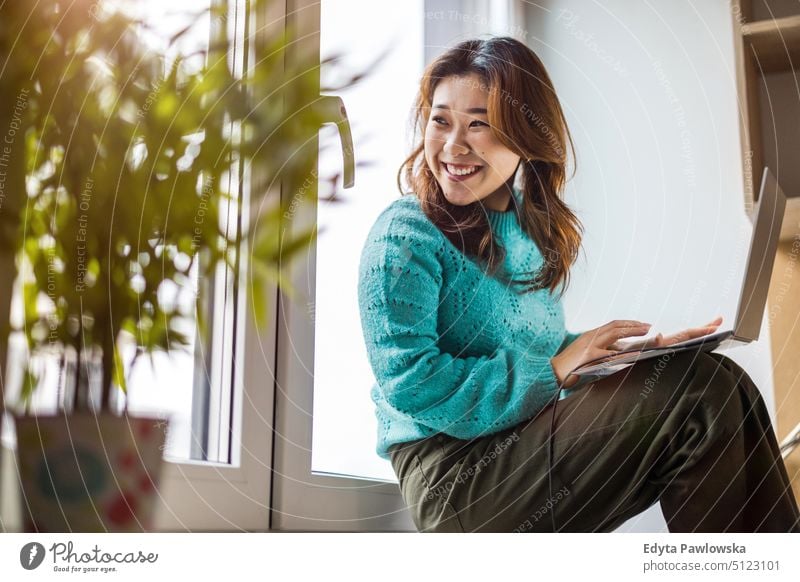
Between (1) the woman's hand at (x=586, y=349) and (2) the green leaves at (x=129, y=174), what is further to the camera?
(1) the woman's hand at (x=586, y=349)

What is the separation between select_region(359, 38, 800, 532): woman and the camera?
0.66m

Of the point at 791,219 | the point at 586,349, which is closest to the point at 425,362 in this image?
the point at 586,349

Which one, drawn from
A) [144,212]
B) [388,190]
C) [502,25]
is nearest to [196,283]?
[144,212]

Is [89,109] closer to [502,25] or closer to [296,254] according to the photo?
[296,254]

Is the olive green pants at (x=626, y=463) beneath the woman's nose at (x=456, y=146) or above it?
beneath

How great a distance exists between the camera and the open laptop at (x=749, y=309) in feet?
2.23

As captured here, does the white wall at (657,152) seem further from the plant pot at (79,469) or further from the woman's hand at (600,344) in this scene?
the plant pot at (79,469)

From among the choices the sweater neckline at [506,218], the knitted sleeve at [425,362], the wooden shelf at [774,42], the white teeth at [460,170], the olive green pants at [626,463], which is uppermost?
the wooden shelf at [774,42]

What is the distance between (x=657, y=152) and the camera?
37.7 inches

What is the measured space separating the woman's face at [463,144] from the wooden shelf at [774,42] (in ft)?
1.12

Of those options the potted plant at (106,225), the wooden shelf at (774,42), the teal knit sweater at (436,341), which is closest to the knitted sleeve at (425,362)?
the teal knit sweater at (436,341)

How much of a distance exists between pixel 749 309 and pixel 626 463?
175mm

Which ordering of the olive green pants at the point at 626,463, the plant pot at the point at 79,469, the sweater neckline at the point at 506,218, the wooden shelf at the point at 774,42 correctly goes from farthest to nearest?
the wooden shelf at the point at 774,42 < the sweater neckline at the point at 506,218 < the olive green pants at the point at 626,463 < the plant pot at the point at 79,469
